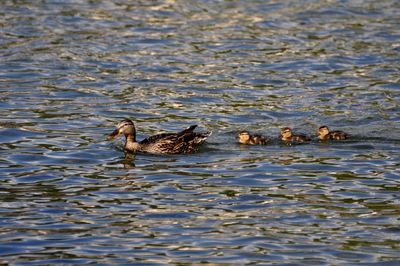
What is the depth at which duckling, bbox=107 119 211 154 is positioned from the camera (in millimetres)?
15602

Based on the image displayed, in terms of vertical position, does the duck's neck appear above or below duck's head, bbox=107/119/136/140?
below

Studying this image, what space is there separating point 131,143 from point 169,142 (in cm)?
72

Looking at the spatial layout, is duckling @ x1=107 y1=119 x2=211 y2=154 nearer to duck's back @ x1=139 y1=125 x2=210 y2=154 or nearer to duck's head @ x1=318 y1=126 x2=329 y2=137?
duck's back @ x1=139 y1=125 x2=210 y2=154

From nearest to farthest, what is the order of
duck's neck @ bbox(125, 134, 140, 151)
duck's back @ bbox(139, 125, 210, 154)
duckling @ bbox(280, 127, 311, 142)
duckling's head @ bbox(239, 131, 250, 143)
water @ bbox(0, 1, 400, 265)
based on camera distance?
water @ bbox(0, 1, 400, 265) → duck's back @ bbox(139, 125, 210, 154) → duckling's head @ bbox(239, 131, 250, 143) → duckling @ bbox(280, 127, 311, 142) → duck's neck @ bbox(125, 134, 140, 151)

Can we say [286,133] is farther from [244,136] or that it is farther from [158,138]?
[158,138]

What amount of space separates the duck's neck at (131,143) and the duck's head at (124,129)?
33 millimetres

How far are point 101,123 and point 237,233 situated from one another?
619 cm

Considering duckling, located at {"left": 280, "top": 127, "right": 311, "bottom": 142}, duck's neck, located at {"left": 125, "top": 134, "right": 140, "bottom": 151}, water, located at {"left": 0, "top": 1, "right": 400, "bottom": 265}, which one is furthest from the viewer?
duck's neck, located at {"left": 125, "top": 134, "right": 140, "bottom": 151}

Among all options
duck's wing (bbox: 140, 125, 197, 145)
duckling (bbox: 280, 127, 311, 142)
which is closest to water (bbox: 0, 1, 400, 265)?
duckling (bbox: 280, 127, 311, 142)

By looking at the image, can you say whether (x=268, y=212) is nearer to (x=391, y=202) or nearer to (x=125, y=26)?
(x=391, y=202)

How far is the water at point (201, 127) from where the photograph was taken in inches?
448

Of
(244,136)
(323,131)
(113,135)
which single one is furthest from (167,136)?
(323,131)

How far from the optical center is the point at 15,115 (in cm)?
1756

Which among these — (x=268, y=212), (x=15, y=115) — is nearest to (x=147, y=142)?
(x=15, y=115)
